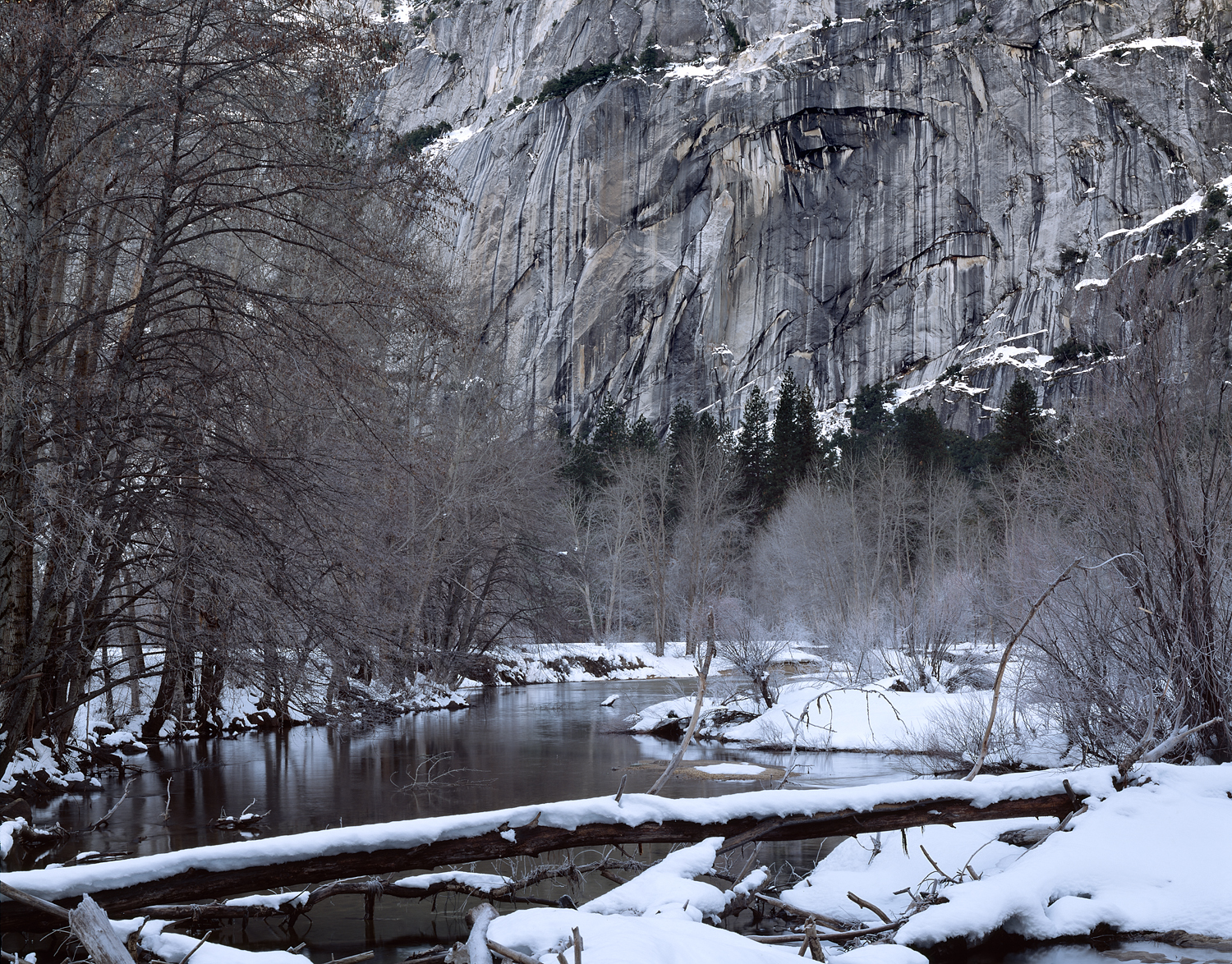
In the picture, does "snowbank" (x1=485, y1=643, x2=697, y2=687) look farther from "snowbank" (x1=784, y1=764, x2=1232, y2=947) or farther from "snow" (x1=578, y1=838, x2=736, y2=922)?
"snow" (x1=578, y1=838, x2=736, y2=922)

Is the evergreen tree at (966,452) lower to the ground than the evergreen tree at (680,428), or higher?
lower

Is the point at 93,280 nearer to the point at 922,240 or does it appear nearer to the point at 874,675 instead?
the point at 874,675

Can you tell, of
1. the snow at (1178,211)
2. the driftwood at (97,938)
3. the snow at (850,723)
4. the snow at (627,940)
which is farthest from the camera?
the snow at (1178,211)

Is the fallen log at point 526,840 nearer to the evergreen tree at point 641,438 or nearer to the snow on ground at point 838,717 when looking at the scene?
the snow on ground at point 838,717

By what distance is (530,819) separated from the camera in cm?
579

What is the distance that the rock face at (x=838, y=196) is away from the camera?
77688 millimetres

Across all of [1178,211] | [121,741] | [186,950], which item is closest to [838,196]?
[1178,211]

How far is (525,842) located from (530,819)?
5.6 inches

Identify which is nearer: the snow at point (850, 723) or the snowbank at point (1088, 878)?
the snowbank at point (1088, 878)

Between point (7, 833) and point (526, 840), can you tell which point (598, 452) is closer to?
point (7, 833)

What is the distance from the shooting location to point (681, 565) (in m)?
43.6

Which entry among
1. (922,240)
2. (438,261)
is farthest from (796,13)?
(438,261)

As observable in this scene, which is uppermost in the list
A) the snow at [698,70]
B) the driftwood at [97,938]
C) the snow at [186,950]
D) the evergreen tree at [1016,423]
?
the snow at [698,70]

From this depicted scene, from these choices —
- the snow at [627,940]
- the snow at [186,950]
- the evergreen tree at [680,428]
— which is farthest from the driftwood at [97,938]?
the evergreen tree at [680,428]
